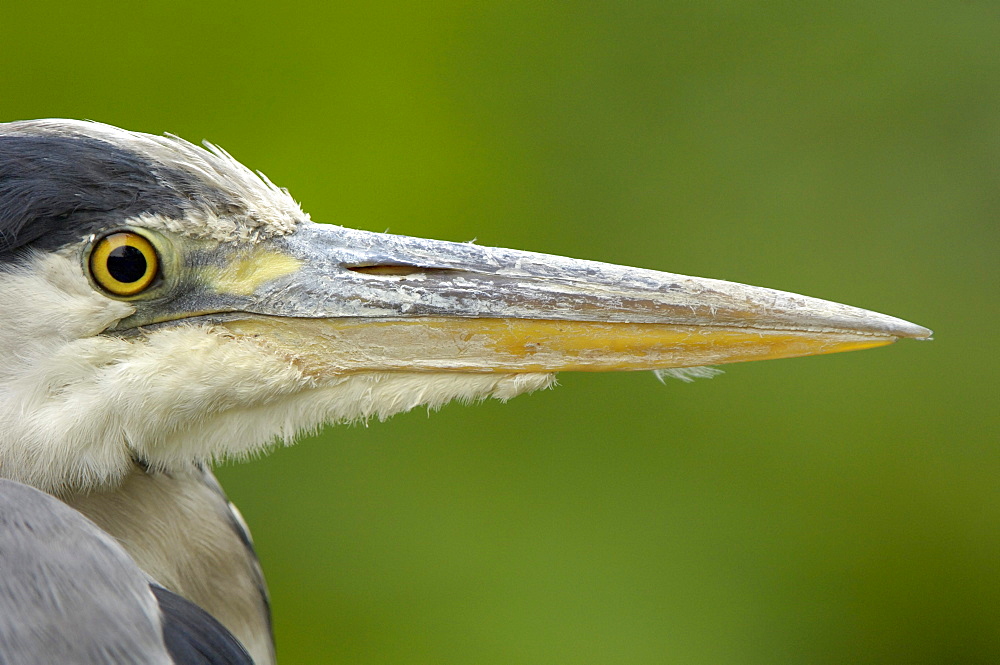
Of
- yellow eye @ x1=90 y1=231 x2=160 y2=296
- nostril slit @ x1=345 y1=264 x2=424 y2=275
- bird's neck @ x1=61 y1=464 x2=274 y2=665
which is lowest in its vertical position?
bird's neck @ x1=61 y1=464 x2=274 y2=665

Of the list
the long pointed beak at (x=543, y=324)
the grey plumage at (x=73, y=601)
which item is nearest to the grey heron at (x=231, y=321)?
Result: the long pointed beak at (x=543, y=324)

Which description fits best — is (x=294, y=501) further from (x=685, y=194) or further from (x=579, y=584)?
(x=685, y=194)

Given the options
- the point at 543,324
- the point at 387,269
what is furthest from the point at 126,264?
the point at 543,324

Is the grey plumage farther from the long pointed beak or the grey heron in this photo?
the long pointed beak

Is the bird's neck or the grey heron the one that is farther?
the bird's neck

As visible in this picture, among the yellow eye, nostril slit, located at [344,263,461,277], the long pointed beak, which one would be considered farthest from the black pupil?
nostril slit, located at [344,263,461,277]

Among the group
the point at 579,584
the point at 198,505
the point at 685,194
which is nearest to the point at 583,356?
the point at 198,505

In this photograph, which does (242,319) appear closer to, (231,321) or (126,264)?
(231,321)
